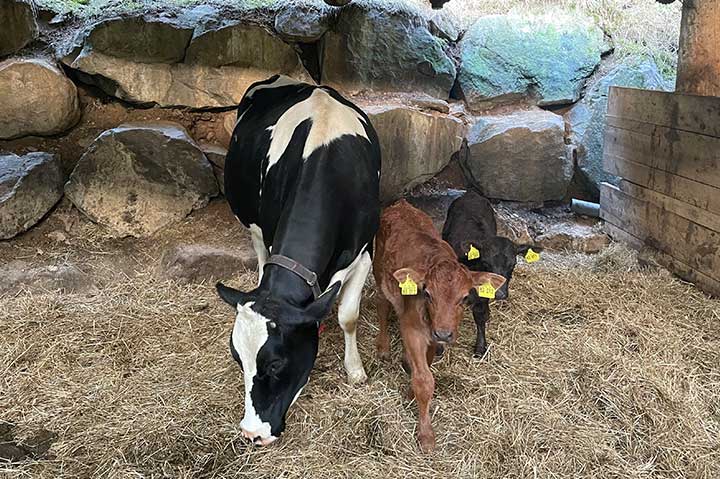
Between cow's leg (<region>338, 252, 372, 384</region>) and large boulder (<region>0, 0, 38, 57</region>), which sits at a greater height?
large boulder (<region>0, 0, 38, 57</region>)

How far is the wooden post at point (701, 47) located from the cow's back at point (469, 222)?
Answer: 1.74 metres

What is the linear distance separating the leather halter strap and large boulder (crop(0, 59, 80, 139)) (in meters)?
3.86

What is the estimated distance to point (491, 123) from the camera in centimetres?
625

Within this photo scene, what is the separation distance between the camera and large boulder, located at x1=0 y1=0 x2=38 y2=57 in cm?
583

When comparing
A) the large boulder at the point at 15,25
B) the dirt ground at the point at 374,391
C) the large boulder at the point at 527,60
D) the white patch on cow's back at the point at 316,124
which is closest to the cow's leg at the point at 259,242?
the dirt ground at the point at 374,391

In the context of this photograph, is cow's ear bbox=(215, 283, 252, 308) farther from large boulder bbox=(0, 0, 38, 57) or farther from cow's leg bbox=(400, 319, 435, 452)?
large boulder bbox=(0, 0, 38, 57)

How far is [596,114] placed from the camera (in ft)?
21.0

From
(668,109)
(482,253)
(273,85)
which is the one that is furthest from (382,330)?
(668,109)

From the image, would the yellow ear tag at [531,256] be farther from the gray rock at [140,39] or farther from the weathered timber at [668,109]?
the gray rock at [140,39]

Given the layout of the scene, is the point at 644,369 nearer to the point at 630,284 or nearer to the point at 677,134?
the point at 630,284

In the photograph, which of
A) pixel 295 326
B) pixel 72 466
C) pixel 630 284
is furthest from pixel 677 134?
pixel 72 466

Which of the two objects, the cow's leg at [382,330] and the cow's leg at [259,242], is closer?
the cow's leg at [382,330]

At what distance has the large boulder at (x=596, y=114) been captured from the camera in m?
6.27

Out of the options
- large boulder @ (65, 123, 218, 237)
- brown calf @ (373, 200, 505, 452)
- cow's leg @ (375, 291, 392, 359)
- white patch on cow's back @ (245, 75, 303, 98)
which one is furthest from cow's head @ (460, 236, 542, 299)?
large boulder @ (65, 123, 218, 237)
